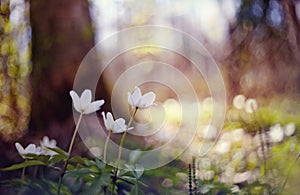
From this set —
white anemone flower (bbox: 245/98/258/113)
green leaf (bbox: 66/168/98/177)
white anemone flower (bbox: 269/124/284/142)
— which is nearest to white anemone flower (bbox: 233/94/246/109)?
white anemone flower (bbox: 245/98/258/113)

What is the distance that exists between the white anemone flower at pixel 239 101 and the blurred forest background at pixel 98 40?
0.05ft

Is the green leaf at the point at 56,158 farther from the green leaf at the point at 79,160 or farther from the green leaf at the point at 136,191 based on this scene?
the green leaf at the point at 136,191

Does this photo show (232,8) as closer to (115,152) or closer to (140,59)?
(140,59)

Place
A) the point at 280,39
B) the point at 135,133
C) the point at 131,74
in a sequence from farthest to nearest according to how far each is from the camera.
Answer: the point at 280,39
the point at 131,74
the point at 135,133

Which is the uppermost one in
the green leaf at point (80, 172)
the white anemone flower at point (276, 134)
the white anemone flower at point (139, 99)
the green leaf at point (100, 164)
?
the white anemone flower at point (139, 99)

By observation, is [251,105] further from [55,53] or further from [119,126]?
[55,53]

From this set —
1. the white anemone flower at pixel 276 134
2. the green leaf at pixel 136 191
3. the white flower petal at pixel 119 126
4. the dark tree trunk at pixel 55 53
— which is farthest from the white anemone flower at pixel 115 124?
the white anemone flower at pixel 276 134

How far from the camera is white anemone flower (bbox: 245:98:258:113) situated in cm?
93

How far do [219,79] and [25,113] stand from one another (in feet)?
1.62

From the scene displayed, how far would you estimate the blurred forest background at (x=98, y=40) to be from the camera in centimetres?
90

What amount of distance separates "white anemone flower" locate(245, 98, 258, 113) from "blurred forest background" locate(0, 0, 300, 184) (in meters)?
0.02

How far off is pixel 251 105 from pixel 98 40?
16.6 inches

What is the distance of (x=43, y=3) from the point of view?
0.97 meters

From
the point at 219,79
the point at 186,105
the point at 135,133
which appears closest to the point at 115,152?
the point at 135,133
